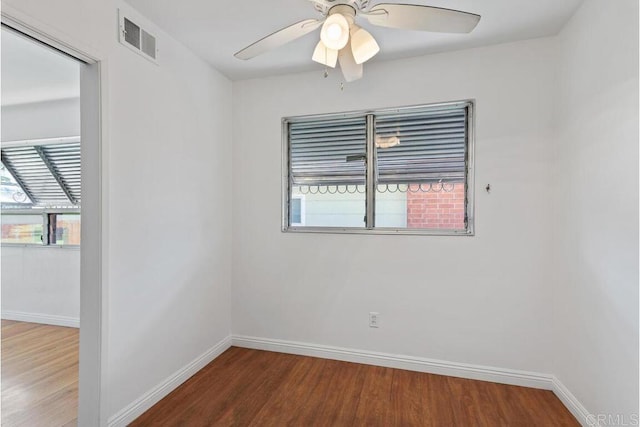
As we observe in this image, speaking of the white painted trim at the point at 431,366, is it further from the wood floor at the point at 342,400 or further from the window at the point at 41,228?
the window at the point at 41,228

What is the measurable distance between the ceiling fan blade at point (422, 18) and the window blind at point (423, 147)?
4.18 feet

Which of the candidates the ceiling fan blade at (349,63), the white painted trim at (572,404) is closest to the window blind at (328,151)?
the ceiling fan blade at (349,63)

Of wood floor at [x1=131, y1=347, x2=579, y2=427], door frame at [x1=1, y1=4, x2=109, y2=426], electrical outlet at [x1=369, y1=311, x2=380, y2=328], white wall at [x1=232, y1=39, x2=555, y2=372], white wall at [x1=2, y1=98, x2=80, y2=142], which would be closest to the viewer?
door frame at [x1=1, y1=4, x2=109, y2=426]

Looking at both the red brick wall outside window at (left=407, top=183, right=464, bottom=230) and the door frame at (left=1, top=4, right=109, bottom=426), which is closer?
the door frame at (left=1, top=4, right=109, bottom=426)

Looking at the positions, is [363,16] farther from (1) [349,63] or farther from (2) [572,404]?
(2) [572,404]

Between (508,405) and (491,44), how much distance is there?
2.55 m

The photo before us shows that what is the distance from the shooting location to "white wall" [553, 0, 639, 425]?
152cm

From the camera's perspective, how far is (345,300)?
2746mm

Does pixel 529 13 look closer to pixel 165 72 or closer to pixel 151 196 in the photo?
pixel 165 72

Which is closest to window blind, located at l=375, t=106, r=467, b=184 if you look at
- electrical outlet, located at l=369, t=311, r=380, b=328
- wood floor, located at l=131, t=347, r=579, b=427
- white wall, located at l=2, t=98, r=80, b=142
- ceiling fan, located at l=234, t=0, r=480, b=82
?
electrical outlet, located at l=369, t=311, r=380, b=328

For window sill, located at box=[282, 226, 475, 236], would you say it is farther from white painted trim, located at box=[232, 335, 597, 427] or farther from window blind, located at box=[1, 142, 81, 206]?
window blind, located at box=[1, 142, 81, 206]

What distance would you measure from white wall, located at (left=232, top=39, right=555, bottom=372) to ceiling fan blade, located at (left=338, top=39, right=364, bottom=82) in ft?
3.08

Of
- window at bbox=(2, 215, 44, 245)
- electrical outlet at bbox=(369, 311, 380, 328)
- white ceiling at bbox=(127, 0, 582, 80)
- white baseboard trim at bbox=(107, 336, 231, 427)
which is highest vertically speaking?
white ceiling at bbox=(127, 0, 582, 80)

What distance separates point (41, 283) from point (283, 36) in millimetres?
4095
